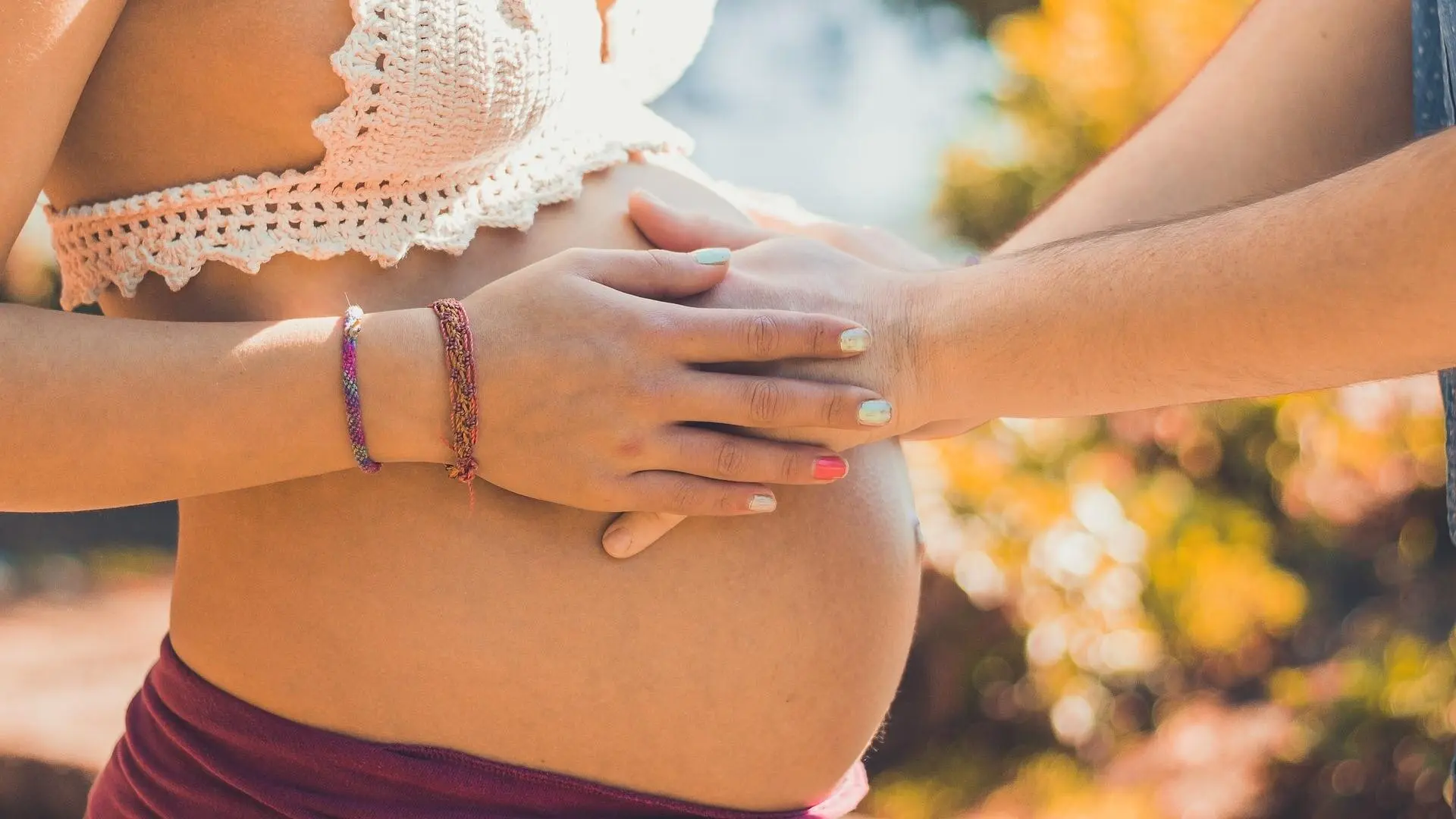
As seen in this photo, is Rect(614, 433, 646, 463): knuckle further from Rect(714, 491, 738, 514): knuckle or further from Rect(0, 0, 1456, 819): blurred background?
Rect(0, 0, 1456, 819): blurred background

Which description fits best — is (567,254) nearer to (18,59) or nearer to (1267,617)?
(18,59)

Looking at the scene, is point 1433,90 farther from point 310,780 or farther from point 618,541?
point 310,780

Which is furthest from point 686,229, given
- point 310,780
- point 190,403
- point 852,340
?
point 310,780

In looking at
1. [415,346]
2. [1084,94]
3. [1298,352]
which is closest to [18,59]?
[415,346]

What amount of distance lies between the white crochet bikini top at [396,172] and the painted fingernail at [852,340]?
33 cm

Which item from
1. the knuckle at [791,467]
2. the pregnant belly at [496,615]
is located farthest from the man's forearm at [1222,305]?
the pregnant belly at [496,615]

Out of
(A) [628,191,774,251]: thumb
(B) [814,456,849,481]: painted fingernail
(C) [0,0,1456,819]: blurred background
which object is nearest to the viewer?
(B) [814,456,849,481]: painted fingernail

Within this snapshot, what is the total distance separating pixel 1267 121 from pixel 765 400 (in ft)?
2.42

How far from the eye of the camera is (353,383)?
0.89 meters

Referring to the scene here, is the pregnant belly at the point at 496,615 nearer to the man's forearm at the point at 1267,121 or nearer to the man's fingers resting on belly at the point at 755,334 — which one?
the man's fingers resting on belly at the point at 755,334

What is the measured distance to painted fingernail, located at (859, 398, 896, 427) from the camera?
96 cm

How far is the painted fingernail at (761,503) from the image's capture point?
990mm

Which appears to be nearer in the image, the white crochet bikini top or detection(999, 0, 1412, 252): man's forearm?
the white crochet bikini top

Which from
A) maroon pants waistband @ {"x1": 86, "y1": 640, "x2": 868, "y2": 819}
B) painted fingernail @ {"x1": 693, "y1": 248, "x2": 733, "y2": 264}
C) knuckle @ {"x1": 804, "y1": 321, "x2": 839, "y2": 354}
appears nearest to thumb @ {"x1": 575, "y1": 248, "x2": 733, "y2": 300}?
painted fingernail @ {"x1": 693, "y1": 248, "x2": 733, "y2": 264}
